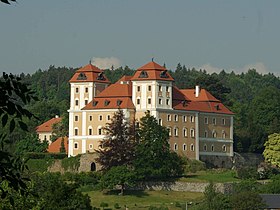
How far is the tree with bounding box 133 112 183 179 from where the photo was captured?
3073 inches

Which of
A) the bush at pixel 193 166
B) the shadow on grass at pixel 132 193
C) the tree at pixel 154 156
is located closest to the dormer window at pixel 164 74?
the tree at pixel 154 156

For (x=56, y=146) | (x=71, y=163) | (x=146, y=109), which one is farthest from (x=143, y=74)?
(x=56, y=146)

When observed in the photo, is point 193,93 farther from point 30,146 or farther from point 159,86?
point 30,146

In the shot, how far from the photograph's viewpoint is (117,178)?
74750 millimetres

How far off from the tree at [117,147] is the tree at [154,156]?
75 cm

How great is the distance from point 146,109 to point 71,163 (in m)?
7.65

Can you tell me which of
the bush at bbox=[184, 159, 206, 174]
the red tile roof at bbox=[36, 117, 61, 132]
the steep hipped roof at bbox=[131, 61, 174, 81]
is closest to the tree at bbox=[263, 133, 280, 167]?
the bush at bbox=[184, 159, 206, 174]

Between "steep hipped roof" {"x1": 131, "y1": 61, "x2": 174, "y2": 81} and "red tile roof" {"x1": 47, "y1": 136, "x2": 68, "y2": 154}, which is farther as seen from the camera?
"red tile roof" {"x1": 47, "y1": 136, "x2": 68, "y2": 154}

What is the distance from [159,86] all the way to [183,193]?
11.2 m

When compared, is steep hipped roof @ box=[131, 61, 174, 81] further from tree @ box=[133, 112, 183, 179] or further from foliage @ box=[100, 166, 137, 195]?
foliage @ box=[100, 166, 137, 195]

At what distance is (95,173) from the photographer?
79.6 meters

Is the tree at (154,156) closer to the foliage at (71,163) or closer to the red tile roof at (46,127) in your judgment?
the foliage at (71,163)

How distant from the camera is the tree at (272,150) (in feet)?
291

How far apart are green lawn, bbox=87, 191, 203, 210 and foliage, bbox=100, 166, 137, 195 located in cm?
89
